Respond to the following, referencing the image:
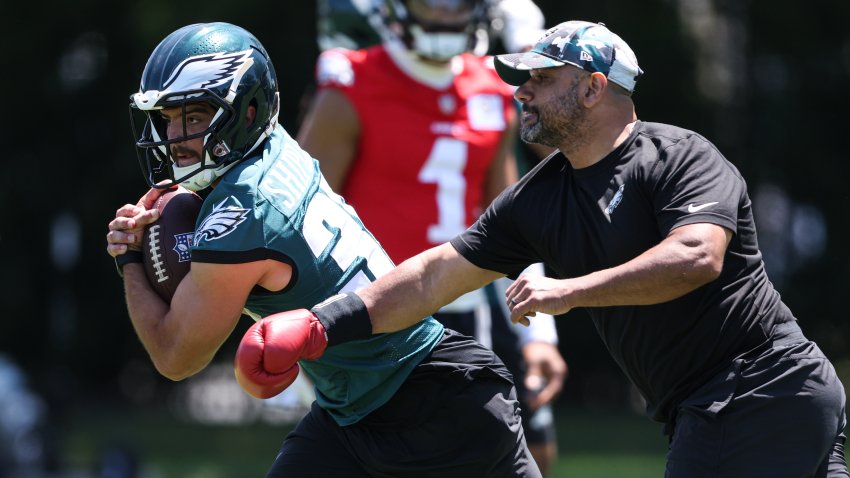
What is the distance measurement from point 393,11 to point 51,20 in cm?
789

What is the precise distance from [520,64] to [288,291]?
0.96m

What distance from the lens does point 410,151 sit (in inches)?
228

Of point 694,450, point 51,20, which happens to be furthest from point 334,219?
point 51,20

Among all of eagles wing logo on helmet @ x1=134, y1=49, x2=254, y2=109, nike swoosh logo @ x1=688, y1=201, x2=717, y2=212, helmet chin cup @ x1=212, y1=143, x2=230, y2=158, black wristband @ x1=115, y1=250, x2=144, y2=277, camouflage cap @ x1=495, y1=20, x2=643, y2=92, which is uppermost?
camouflage cap @ x1=495, y1=20, x2=643, y2=92

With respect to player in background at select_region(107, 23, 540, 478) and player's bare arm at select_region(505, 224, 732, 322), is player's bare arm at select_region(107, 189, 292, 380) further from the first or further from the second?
player's bare arm at select_region(505, 224, 732, 322)

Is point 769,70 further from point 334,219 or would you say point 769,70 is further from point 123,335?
point 334,219

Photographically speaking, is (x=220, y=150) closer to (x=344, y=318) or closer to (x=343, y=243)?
(x=343, y=243)

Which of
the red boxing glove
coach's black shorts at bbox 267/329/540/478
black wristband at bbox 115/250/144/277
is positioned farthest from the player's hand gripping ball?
coach's black shorts at bbox 267/329/540/478

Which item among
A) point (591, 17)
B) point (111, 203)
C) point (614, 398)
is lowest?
point (614, 398)

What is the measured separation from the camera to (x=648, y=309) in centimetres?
391

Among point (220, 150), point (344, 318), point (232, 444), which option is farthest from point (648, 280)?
point (232, 444)

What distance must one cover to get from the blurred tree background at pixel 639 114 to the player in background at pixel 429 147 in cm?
669

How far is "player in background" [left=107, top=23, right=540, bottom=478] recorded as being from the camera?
3779mm

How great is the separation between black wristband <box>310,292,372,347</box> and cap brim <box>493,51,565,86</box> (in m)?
0.84
